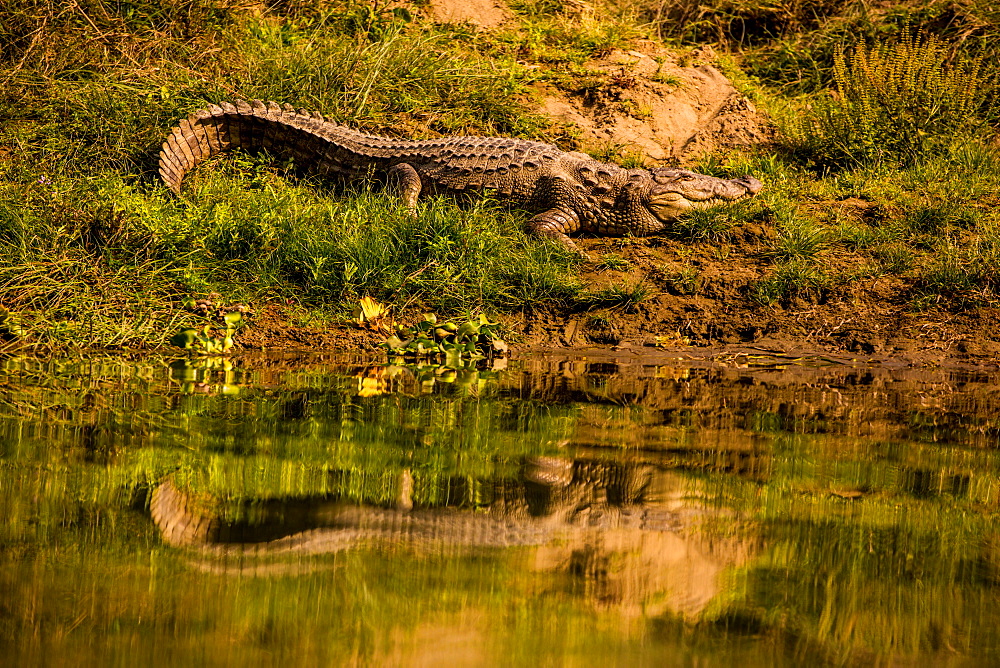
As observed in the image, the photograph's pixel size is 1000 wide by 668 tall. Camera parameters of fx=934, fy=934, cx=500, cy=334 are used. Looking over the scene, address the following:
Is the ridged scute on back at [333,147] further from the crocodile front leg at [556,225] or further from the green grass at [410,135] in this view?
the crocodile front leg at [556,225]

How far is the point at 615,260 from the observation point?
19.5ft

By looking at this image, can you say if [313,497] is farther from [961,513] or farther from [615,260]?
[615,260]

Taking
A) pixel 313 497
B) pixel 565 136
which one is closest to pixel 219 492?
pixel 313 497

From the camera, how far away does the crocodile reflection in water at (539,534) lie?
1.55 metres

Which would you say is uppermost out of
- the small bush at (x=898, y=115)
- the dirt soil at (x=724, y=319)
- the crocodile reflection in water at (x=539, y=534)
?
the small bush at (x=898, y=115)

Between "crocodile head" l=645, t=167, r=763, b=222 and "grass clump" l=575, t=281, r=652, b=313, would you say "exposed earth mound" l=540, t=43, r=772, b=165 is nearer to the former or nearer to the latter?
"crocodile head" l=645, t=167, r=763, b=222

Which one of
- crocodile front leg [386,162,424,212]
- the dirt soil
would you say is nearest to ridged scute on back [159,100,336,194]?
crocodile front leg [386,162,424,212]

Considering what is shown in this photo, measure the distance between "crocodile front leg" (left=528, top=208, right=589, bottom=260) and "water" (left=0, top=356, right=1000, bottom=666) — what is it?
9.73 ft

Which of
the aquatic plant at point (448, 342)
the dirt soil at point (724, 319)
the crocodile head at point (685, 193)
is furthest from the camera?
the crocodile head at point (685, 193)

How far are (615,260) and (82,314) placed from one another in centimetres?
312

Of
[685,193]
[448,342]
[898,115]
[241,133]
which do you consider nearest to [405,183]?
[241,133]

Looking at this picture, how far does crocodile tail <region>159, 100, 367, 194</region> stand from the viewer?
6.59 m

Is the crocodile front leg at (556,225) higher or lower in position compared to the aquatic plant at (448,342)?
higher

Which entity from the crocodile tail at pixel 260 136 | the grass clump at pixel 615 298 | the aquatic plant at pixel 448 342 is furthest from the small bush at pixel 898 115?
the aquatic plant at pixel 448 342
